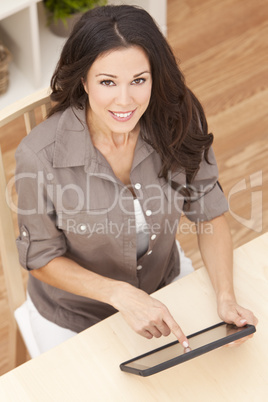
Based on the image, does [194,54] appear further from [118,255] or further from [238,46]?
[118,255]

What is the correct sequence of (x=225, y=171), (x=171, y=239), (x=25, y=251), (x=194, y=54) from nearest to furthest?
(x=25, y=251) → (x=171, y=239) → (x=225, y=171) → (x=194, y=54)

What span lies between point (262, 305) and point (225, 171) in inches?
48.2

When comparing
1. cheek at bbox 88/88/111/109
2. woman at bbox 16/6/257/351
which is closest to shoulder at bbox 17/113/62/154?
woman at bbox 16/6/257/351

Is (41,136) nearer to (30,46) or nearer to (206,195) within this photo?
(206,195)

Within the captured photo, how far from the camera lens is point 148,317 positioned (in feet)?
4.16

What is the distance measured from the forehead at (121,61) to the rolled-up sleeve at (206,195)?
0.34m

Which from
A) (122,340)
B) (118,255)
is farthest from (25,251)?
(122,340)

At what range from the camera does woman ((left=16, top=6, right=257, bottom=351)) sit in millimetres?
1253

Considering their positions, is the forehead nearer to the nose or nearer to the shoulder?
the nose

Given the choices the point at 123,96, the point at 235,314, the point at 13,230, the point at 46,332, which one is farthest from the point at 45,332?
the point at 123,96

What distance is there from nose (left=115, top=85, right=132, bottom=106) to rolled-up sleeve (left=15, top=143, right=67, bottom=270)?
208mm

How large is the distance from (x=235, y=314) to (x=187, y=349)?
125mm

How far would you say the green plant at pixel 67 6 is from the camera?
2590mm

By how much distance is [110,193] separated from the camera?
1429mm
